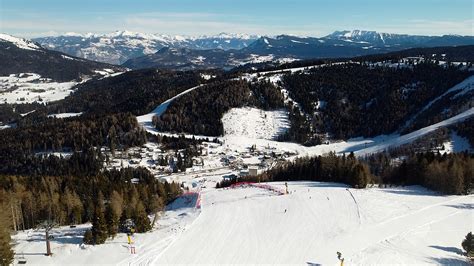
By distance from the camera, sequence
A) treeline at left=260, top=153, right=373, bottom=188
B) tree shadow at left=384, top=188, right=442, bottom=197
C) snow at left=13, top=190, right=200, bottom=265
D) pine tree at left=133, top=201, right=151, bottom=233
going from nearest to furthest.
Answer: snow at left=13, top=190, right=200, bottom=265 < pine tree at left=133, top=201, right=151, bottom=233 < tree shadow at left=384, top=188, right=442, bottom=197 < treeline at left=260, top=153, right=373, bottom=188

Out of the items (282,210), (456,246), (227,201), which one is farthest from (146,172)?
(456,246)

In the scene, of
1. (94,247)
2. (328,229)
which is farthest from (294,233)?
(94,247)

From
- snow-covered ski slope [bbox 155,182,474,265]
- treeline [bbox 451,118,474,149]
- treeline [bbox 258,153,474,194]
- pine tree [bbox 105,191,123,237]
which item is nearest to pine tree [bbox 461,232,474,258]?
snow-covered ski slope [bbox 155,182,474,265]

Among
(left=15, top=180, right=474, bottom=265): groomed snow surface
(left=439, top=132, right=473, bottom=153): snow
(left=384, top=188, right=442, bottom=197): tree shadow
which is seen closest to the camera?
(left=15, top=180, right=474, bottom=265): groomed snow surface

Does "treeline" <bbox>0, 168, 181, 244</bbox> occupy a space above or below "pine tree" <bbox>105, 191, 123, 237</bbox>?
below

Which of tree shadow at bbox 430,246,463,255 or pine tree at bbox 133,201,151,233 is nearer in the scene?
tree shadow at bbox 430,246,463,255

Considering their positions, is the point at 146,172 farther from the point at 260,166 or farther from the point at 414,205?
the point at 414,205

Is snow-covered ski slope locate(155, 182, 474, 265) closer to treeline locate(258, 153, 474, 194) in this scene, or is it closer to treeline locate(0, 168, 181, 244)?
treeline locate(258, 153, 474, 194)
